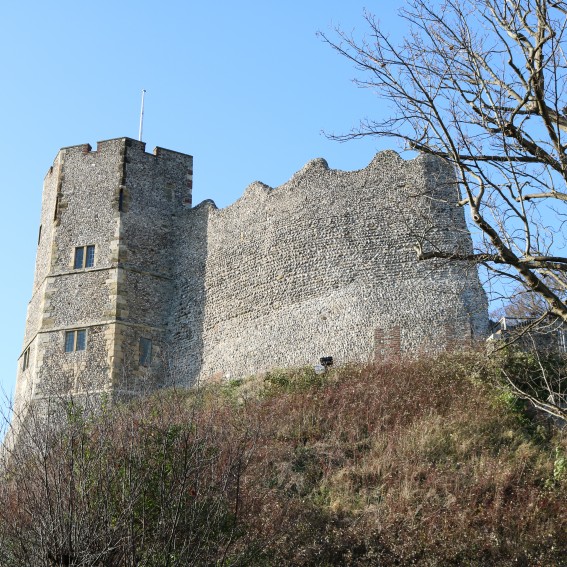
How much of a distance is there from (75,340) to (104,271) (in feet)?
6.59

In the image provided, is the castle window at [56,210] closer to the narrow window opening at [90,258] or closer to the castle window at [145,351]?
the narrow window opening at [90,258]

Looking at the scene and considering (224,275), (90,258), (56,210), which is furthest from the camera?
(56,210)

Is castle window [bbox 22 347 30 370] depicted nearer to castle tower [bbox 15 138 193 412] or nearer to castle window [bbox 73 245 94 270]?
castle tower [bbox 15 138 193 412]

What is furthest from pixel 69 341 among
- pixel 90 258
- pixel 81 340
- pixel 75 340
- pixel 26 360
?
pixel 90 258

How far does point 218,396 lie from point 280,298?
3.34 metres

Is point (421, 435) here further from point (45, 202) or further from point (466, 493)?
point (45, 202)

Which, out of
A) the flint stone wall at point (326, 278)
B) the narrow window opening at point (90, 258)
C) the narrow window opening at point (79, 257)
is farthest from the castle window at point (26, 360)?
the flint stone wall at point (326, 278)

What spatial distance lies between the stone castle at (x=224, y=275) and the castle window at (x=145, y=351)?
38 millimetres

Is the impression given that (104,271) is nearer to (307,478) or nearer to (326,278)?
(326,278)

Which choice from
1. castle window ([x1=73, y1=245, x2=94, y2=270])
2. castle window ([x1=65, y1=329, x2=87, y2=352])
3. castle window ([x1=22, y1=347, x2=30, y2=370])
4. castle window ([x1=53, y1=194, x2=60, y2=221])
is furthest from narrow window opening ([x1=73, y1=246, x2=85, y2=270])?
castle window ([x1=22, y1=347, x2=30, y2=370])

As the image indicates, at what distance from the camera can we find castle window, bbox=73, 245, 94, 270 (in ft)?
87.2

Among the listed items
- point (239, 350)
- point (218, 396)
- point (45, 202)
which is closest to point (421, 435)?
point (218, 396)

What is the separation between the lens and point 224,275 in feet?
84.3

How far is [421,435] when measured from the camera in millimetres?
18344
